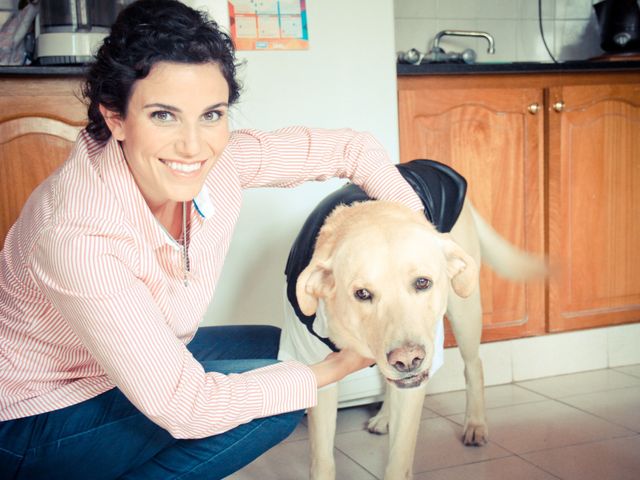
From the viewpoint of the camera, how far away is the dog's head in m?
1.44

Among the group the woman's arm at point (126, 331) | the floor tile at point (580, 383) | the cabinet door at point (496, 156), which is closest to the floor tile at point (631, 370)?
the floor tile at point (580, 383)

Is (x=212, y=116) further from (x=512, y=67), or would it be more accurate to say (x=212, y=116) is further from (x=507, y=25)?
(x=507, y=25)

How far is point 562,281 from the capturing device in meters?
2.85

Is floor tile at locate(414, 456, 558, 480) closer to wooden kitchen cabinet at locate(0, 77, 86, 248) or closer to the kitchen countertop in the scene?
Result: the kitchen countertop

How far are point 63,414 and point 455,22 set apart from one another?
2556mm

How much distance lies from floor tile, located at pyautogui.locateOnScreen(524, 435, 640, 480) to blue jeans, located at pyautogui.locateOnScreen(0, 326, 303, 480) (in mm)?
882

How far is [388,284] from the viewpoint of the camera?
1500 mm

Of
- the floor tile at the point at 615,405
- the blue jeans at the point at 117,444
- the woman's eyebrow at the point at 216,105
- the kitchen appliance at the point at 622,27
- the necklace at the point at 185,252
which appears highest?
the kitchen appliance at the point at 622,27

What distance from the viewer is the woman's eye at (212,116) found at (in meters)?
1.31

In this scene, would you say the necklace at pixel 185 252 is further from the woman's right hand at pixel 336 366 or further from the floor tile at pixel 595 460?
the floor tile at pixel 595 460

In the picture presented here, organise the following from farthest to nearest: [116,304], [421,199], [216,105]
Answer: [421,199], [216,105], [116,304]

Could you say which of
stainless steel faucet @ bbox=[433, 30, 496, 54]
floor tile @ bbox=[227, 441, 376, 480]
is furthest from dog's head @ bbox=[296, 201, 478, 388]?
stainless steel faucet @ bbox=[433, 30, 496, 54]

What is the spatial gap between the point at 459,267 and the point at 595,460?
0.81 meters

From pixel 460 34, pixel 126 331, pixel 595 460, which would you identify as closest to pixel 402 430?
pixel 595 460
